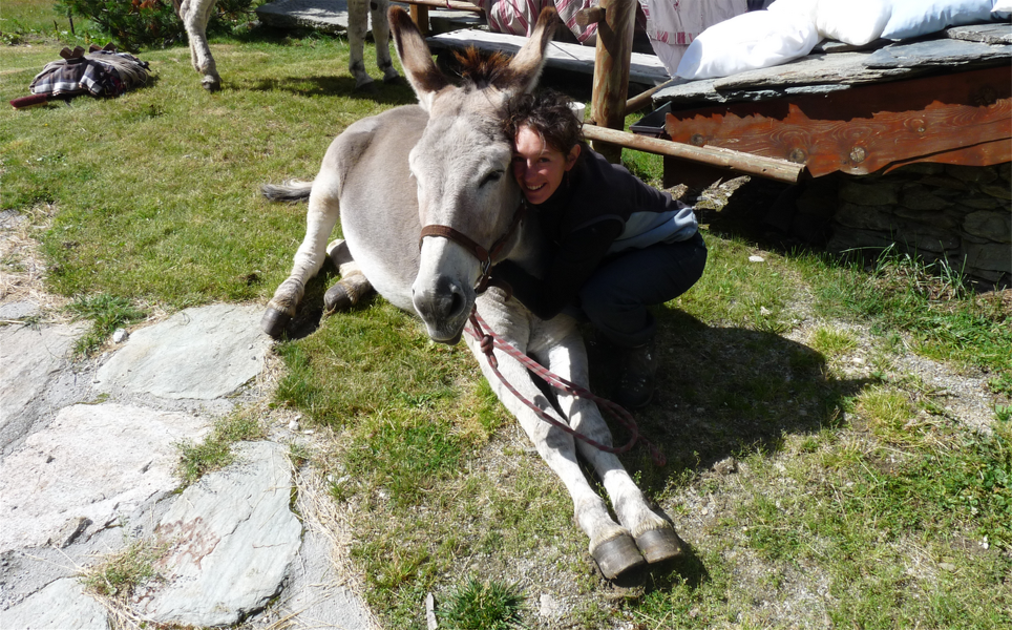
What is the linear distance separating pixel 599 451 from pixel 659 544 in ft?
1.92

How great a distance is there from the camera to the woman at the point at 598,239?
8.64 feet

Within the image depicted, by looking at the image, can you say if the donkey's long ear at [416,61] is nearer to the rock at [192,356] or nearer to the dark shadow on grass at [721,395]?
the dark shadow on grass at [721,395]

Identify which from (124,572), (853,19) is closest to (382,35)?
(853,19)

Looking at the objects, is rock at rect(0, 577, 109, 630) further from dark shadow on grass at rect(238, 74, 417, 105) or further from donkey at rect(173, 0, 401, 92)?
donkey at rect(173, 0, 401, 92)

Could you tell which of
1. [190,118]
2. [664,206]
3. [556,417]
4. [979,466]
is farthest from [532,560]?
[190,118]

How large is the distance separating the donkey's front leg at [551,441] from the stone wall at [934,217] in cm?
254

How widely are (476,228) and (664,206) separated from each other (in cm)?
124

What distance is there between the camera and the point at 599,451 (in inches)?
117

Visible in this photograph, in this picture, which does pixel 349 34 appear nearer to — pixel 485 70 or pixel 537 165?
pixel 485 70

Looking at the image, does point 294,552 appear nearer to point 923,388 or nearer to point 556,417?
point 556,417

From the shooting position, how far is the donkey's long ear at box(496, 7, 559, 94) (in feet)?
9.28

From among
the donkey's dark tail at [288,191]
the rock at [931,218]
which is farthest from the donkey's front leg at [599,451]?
the donkey's dark tail at [288,191]

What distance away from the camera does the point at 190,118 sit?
7414 mm

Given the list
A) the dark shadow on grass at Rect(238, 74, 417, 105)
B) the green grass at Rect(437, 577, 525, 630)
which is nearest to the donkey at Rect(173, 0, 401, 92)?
the dark shadow on grass at Rect(238, 74, 417, 105)
